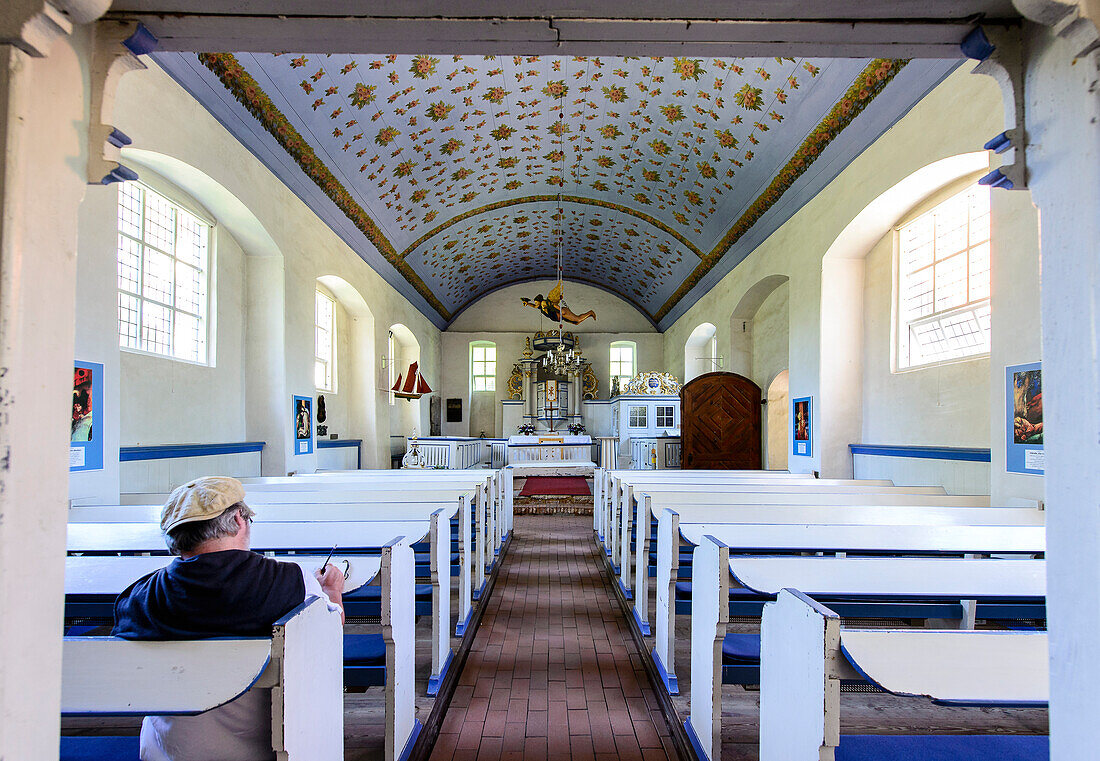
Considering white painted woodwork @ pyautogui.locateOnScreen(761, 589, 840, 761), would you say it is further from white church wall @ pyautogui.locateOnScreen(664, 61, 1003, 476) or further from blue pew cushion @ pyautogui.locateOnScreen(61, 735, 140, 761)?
white church wall @ pyautogui.locateOnScreen(664, 61, 1003, 476)

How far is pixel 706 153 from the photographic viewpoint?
804cm

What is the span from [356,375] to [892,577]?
30.4 feet

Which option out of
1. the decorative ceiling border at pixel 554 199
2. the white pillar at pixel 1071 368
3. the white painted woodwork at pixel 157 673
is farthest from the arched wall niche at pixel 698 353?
the white painted woodwork at pixel 157 673

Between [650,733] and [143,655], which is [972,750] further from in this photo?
[143,655]

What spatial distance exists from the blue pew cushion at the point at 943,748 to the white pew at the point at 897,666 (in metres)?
0.14

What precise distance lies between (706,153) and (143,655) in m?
8.01

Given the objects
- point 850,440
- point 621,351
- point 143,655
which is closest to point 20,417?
point 143,655

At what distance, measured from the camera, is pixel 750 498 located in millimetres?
4070

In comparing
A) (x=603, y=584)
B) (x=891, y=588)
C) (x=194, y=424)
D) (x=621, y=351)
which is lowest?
(x=603, y=584)

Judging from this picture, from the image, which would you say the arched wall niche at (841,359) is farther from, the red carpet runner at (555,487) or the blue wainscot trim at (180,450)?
the blue wainscot trim at (180,450)

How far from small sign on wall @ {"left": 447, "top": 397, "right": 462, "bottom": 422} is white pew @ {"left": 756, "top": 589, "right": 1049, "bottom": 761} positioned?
50.4 feet

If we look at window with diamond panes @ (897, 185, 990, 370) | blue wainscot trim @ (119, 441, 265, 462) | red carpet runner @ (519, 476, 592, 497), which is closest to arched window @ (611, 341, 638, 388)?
red carpet runner @ (519, 476, 592, 497)

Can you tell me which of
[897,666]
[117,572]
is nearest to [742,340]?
[117,572]

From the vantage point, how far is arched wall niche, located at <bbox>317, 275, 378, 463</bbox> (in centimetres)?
979
